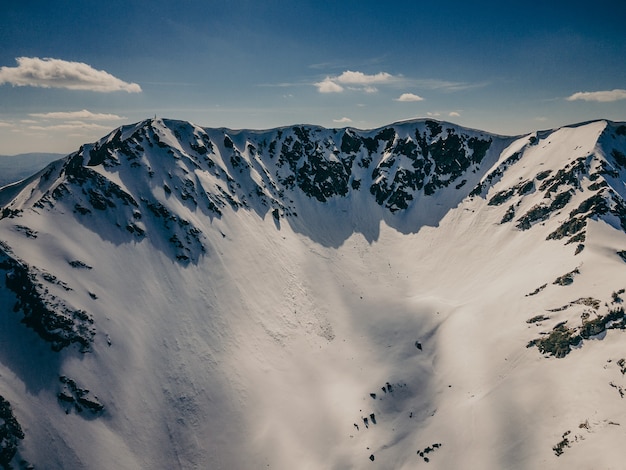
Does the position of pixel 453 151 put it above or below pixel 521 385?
above

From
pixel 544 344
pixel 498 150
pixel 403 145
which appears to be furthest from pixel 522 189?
pixel 544 344

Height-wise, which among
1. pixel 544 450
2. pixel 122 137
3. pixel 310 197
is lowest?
pixel 544 450

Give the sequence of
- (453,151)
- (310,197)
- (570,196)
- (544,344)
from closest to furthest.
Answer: (544,344) < (570,196) < (310,197) < (453,151)

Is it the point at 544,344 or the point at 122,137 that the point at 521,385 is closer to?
the point at 544,344

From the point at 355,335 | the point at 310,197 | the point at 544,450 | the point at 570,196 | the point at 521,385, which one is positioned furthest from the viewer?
the point at 310,197

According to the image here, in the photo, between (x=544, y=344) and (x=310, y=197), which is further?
(x=310, y=197)

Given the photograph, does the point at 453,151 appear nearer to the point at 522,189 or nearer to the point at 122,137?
the point at 522,189
